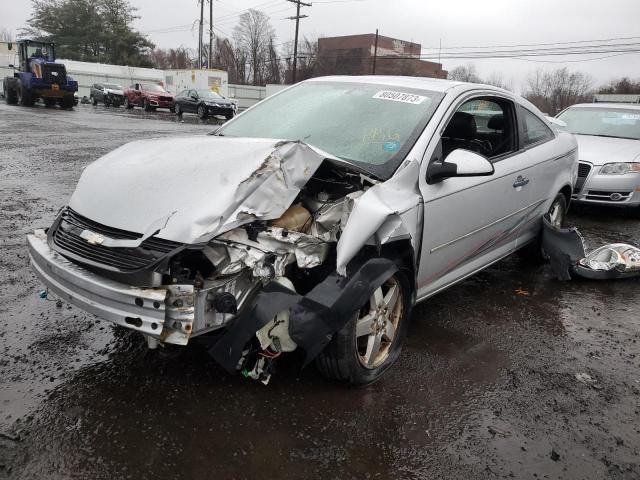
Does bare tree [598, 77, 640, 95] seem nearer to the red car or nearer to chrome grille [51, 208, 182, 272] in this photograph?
the red car

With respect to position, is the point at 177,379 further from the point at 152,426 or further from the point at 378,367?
the point at 378,367

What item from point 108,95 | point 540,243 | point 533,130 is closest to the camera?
point 533,130

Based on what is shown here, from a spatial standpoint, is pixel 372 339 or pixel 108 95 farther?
pixel 108 95

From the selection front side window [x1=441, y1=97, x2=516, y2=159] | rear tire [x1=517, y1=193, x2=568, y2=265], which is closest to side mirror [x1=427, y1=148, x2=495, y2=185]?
front side window [x1=441, y1=97, x2=516, y2=159]

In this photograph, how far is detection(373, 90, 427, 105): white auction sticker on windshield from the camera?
3.54 metres

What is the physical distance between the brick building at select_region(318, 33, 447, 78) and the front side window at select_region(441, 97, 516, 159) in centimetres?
5345

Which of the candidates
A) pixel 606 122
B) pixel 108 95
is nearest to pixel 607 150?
pixel 606 122

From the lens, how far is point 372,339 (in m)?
2.92

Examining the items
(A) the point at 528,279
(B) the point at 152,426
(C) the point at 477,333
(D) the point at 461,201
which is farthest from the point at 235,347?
(A) the point at 528,279

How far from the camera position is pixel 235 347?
2.42m

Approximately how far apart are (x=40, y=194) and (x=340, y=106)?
5.01m

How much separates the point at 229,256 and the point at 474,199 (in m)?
1.87

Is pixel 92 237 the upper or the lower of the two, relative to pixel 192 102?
lower

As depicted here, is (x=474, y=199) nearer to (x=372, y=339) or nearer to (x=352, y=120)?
(x=352, y=120)
